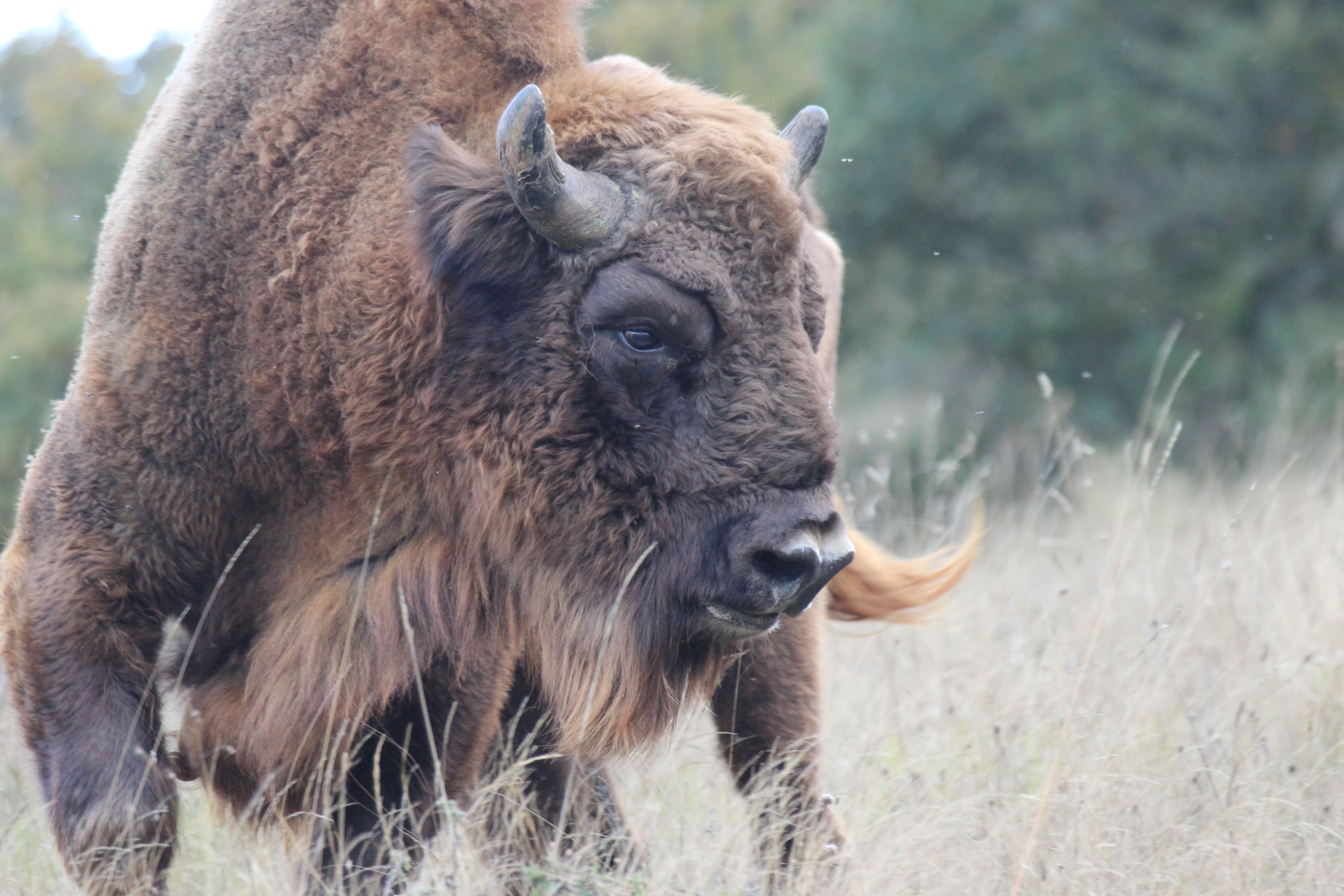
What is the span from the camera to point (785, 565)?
3.01 m

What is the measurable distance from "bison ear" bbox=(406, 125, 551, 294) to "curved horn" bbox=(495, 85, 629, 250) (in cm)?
6

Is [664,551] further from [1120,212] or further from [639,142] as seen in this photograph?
[1120,212]

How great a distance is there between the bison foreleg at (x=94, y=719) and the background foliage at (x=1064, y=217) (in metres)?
10.1

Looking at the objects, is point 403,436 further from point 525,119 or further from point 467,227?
point 525,119

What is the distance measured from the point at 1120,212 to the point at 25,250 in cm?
1205

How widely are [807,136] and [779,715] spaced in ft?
6.12

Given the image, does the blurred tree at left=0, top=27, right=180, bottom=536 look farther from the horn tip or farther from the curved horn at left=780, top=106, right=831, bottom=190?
the horn tip

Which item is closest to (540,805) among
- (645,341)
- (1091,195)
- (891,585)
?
(891,585)

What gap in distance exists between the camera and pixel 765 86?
69.0 ft

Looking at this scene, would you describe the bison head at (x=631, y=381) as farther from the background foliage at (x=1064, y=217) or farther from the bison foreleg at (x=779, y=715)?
the background foliage at (x=1064, y=217)

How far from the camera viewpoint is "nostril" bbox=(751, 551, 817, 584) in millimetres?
2963

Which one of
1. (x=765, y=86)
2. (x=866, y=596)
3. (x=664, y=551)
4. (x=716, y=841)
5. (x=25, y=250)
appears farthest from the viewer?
(x=765, y=86)

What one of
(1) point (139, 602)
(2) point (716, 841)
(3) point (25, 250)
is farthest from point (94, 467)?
(3) point (25, 250)

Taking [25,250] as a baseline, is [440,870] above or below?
below
